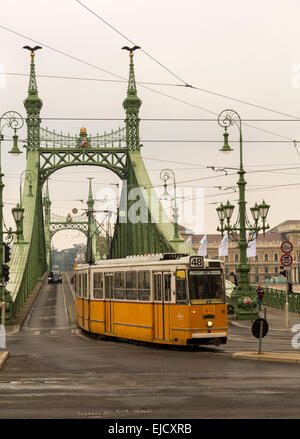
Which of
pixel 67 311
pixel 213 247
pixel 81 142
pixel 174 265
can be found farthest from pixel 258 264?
pixel 174 265

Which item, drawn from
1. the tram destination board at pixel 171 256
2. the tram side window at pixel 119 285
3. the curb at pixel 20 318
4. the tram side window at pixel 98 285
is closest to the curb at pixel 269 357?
the tram destination board at pixel 171 256

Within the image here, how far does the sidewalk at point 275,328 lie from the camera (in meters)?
17.6

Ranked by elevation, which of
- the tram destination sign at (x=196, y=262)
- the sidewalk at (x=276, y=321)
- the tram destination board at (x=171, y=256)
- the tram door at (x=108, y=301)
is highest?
the tram destination board at (x=171, y=256)

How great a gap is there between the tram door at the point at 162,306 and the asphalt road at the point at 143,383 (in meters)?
0.50

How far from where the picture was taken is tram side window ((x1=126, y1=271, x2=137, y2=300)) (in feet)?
74.9

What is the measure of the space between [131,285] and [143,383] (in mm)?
9148

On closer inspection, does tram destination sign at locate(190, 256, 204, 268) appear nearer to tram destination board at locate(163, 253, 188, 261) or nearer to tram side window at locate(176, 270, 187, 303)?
tram side window at locate(176, 270, 187, 303)

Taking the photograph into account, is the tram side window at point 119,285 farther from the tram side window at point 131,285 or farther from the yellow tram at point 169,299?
the tram side window at point 131,285

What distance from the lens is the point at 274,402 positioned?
449 inches

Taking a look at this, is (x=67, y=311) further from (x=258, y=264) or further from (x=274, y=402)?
(x=258, y=264)

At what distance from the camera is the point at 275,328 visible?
29.2 m

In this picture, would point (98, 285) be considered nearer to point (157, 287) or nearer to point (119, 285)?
point (119, 285)
